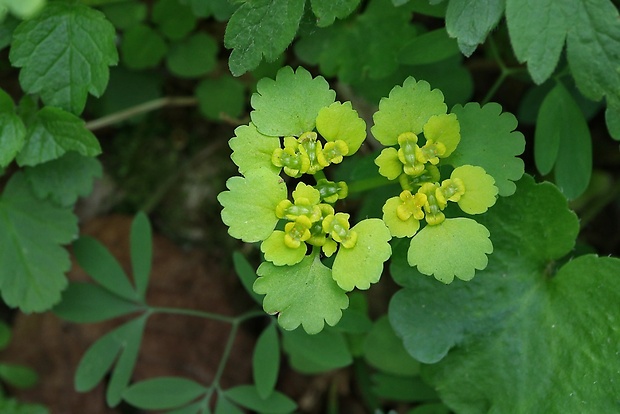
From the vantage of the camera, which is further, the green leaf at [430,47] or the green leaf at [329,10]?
the green leaf at [430,47]

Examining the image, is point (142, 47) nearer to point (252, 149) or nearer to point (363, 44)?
point (363, 44)

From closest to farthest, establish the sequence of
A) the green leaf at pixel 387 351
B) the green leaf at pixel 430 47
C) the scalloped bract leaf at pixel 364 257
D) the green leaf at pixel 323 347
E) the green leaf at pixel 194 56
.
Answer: the scalloped bract leaf at pixel 364 257 < the green leaf at pixel 430 47 < the green leaf at pixel 323 347 < the green leaf at pixel 387 351 < the green leaf at pixel 194 56

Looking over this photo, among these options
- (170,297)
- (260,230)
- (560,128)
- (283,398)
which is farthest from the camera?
(170,297)

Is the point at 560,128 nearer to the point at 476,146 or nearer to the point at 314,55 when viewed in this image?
the point at 476,146

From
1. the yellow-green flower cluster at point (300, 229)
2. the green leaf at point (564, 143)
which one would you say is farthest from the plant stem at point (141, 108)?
the green leaf at point (564, 143)

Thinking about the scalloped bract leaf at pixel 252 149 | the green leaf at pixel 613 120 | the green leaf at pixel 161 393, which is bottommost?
the green leaf at pixel 161 393

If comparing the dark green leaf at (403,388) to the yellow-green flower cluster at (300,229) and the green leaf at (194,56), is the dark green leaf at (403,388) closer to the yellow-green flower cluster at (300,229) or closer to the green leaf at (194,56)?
the yellow-green flower cluster at (300,229)

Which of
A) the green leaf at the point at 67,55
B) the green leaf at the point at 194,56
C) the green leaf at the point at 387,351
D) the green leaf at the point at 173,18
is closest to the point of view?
the green leaf at the point at 67,55

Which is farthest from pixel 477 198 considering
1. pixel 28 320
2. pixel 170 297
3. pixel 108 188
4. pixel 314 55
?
pixel 28 320
